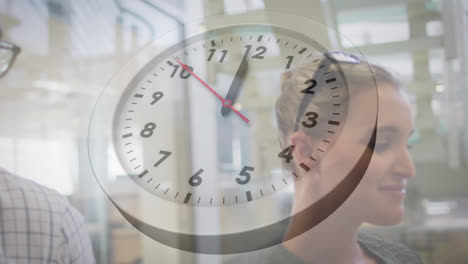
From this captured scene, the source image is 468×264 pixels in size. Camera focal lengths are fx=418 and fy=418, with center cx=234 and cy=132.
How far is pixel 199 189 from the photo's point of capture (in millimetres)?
845

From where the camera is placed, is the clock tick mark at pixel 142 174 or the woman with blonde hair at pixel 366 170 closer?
the woman with blonde hair at pixel 366 170

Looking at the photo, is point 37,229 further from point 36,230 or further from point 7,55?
point 7,55

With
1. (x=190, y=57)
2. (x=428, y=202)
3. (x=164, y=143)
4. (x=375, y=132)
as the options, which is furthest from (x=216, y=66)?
(x=428, y=202)

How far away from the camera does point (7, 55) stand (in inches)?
42.8

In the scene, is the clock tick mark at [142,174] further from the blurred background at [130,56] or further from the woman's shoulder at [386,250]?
the woman's shoulder at [386,250]

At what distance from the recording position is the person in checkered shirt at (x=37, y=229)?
89cm

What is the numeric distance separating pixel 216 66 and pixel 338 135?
296 mm

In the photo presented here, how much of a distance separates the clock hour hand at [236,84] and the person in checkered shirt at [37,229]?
17.3 inches

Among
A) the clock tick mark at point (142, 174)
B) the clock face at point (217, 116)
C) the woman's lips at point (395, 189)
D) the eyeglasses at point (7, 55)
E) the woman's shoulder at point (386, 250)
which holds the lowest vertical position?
the woman's shoulder at point (386, 250)

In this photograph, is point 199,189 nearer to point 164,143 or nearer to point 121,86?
point 164,143

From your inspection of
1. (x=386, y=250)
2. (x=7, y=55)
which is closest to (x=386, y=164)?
(x=386, y=250)

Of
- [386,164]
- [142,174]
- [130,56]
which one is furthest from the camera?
[130,56]

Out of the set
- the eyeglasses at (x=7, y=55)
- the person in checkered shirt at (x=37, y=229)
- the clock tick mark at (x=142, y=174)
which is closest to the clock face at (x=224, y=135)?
the clock tick mark at (x=142, y=174)

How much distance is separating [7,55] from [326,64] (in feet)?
2.70
